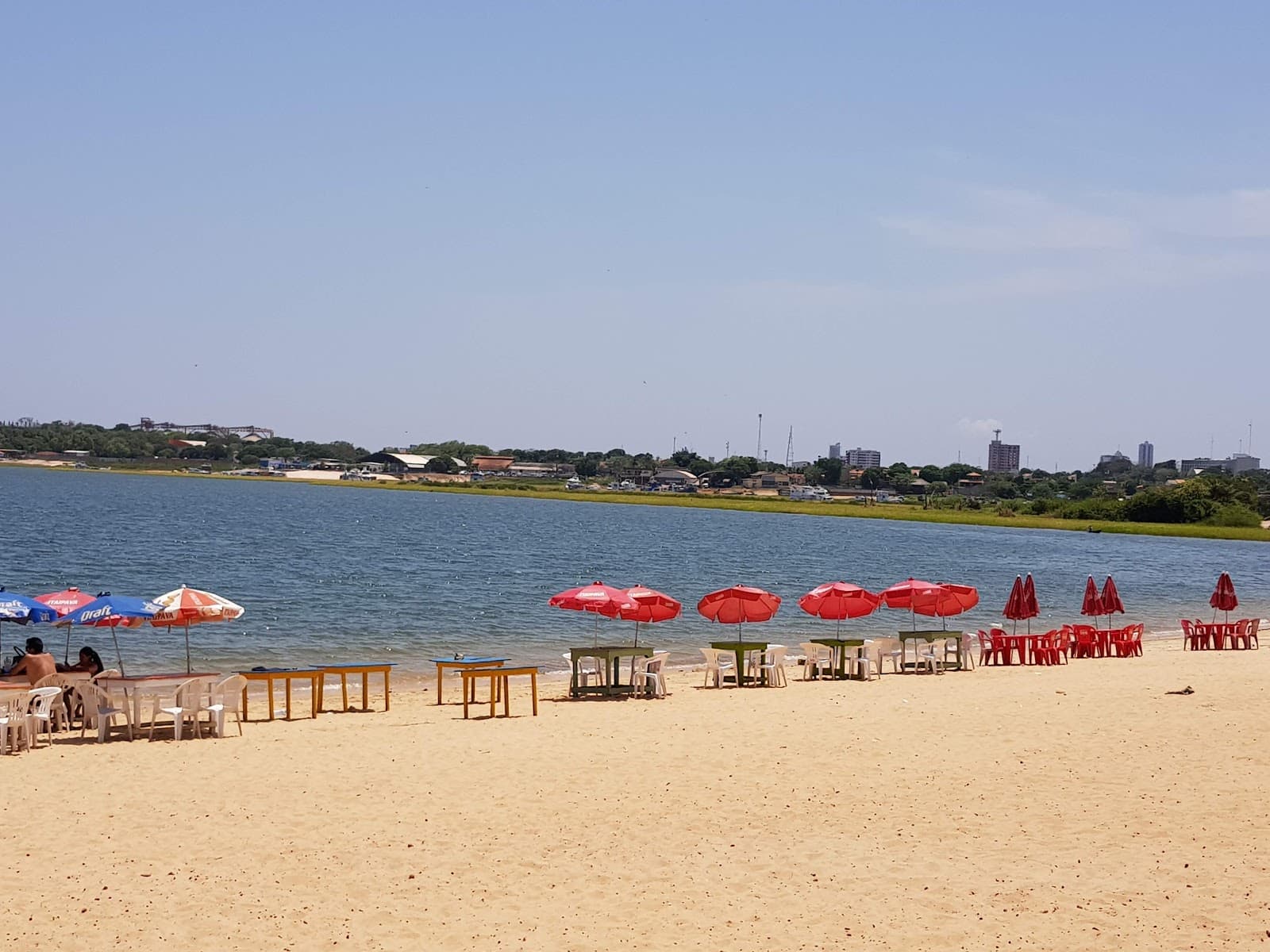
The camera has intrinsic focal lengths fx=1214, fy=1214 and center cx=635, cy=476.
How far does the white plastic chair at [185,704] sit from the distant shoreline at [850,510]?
95.0 meters

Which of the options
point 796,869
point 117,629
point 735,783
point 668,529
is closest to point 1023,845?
point 796,869

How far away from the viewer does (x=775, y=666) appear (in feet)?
72.0

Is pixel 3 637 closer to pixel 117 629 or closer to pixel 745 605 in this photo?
pixel 117 629

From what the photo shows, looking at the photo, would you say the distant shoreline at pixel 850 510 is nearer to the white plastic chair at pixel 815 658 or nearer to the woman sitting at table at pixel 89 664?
the white plastic chair at pixel 815 658

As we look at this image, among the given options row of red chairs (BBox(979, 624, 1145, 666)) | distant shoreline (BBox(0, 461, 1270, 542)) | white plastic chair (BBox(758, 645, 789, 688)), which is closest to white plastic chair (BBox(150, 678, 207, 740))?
white plastic chair (BBox(758, 645, 789, 688))

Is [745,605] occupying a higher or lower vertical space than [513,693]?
higher

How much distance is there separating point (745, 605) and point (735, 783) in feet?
31.3

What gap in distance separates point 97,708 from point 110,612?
4.17 feet

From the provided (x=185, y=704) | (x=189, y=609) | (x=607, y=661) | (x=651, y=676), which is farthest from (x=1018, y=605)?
(x=185, y=704)

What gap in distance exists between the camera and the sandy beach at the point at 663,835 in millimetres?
8656

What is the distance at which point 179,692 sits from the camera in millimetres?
15695

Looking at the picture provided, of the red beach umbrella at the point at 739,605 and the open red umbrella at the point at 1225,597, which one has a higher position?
the red beach umbrella at the point at 739,605

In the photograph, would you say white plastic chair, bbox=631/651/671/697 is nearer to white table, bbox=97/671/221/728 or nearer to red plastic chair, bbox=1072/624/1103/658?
white table, bbox=97/671/221/728

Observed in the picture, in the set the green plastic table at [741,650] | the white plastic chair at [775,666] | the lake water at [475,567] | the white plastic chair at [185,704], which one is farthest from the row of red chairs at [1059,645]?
the white plastic chair at [185,704]
